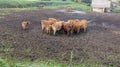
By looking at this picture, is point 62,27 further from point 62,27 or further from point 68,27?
point 68,27

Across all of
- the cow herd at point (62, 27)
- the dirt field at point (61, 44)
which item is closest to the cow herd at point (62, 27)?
the cow herd at point (62, 27)

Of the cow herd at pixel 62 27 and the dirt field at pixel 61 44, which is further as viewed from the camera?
the cow herd at pixel 62 27

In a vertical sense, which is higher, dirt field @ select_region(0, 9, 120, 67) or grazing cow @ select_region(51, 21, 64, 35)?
grazing cow @ select_region(51, 21, 64, 35)

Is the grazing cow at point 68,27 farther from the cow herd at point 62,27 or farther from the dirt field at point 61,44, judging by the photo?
the dirt field at point 61,44

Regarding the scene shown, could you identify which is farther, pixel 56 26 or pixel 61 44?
pixel 56 26

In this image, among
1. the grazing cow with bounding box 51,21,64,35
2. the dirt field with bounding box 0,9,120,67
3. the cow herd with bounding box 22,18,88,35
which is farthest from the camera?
the cow herd with bounding box 22,18,88,35

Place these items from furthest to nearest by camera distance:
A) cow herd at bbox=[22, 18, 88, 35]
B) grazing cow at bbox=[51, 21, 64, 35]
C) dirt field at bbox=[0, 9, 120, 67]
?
cow herd at bbox=[22, 18, 88, 35] < grazing cow at bbox=[51, 21, 64, 35] < dirt field at bbox=[0, 9, 120, 67]

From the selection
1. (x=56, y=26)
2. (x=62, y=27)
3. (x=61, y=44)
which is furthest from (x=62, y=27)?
(x=61, y=44)

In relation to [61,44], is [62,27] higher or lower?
higher

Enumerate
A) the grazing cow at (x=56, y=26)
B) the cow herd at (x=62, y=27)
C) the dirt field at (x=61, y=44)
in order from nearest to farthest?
1. the dirt field at (x=61, y=44)
2. the grazing cow at (x=56, y=26)
3. the cow herd at (x=62, y=27)

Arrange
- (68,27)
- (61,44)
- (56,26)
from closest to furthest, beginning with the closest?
(61,44) < (56,26) < (68,27)

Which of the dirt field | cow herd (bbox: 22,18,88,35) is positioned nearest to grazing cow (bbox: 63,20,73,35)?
cow herd (bbox: 22,18,88,35)

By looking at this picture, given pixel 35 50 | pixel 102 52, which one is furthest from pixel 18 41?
pixel 102 52

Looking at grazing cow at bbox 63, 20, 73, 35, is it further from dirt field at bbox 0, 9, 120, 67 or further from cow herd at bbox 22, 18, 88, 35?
dirt field at bbox 0, 9, 120, 67
